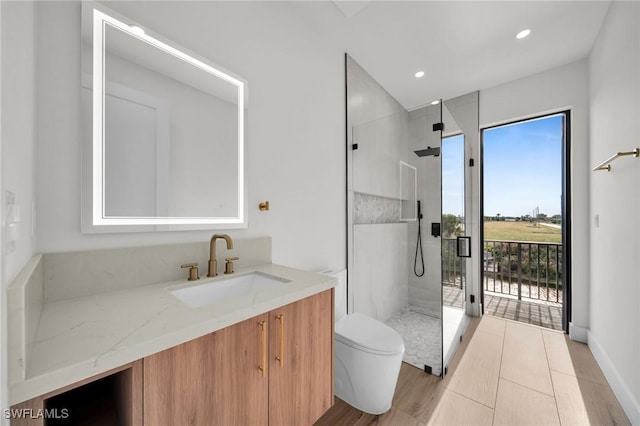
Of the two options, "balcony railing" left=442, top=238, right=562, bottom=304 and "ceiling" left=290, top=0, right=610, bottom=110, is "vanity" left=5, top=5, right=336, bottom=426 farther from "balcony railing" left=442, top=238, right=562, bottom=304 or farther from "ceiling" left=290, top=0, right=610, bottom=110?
"balcony railing" left=442, top=238, right=562, bottom=304

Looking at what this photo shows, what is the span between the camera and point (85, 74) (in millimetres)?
978

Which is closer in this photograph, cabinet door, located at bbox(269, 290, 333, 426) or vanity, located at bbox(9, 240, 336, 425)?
vanity, located at bbox(9, 240, 336, 425)

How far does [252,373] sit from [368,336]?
2.88 ft

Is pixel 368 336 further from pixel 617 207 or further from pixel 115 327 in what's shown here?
pixel 617 207

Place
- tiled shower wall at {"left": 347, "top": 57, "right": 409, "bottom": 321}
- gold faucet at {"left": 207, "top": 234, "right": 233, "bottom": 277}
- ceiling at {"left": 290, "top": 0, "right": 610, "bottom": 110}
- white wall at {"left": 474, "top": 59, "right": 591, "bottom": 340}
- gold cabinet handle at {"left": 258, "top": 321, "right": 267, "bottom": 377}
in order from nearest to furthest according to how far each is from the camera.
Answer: gold cabinet handle at {"left": 258, "top": 321, "right": 267, "bottom": 377} → gold faucet at {"left": 207, "top": 234, "right": 233, "bottom": 277} → ceiling at {"left": 290, "top": 0, "right": 610, "bottom": 110} → tiled shower wall at {"left": 347, "top": 57, "right": 409, "bottom": 321} → white wall at {"left": 474, "top": 59, "right": 591, "bottom": 340}

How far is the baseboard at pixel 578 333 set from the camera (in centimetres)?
237

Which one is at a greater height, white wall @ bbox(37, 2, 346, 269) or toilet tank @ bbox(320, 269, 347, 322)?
white wall @ bbox(37, 2, 346, 269)

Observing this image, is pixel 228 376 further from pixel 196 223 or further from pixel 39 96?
pixel 39 96

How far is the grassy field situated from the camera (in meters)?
2.78

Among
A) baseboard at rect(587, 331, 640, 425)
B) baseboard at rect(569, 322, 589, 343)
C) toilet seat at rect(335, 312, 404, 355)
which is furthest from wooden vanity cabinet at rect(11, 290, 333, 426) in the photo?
baseboard at rect(569, 322, 589, 343)

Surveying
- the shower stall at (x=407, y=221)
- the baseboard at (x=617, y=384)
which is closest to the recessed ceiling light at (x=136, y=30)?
the shower stall at (x=407, y=221)

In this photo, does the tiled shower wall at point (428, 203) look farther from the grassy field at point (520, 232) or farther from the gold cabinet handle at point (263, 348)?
the gold cabinet handle at point (263, 348)

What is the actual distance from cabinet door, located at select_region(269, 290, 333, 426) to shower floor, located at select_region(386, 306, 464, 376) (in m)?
1.09

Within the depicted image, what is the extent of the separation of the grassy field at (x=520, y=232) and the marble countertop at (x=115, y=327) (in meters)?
2.90
